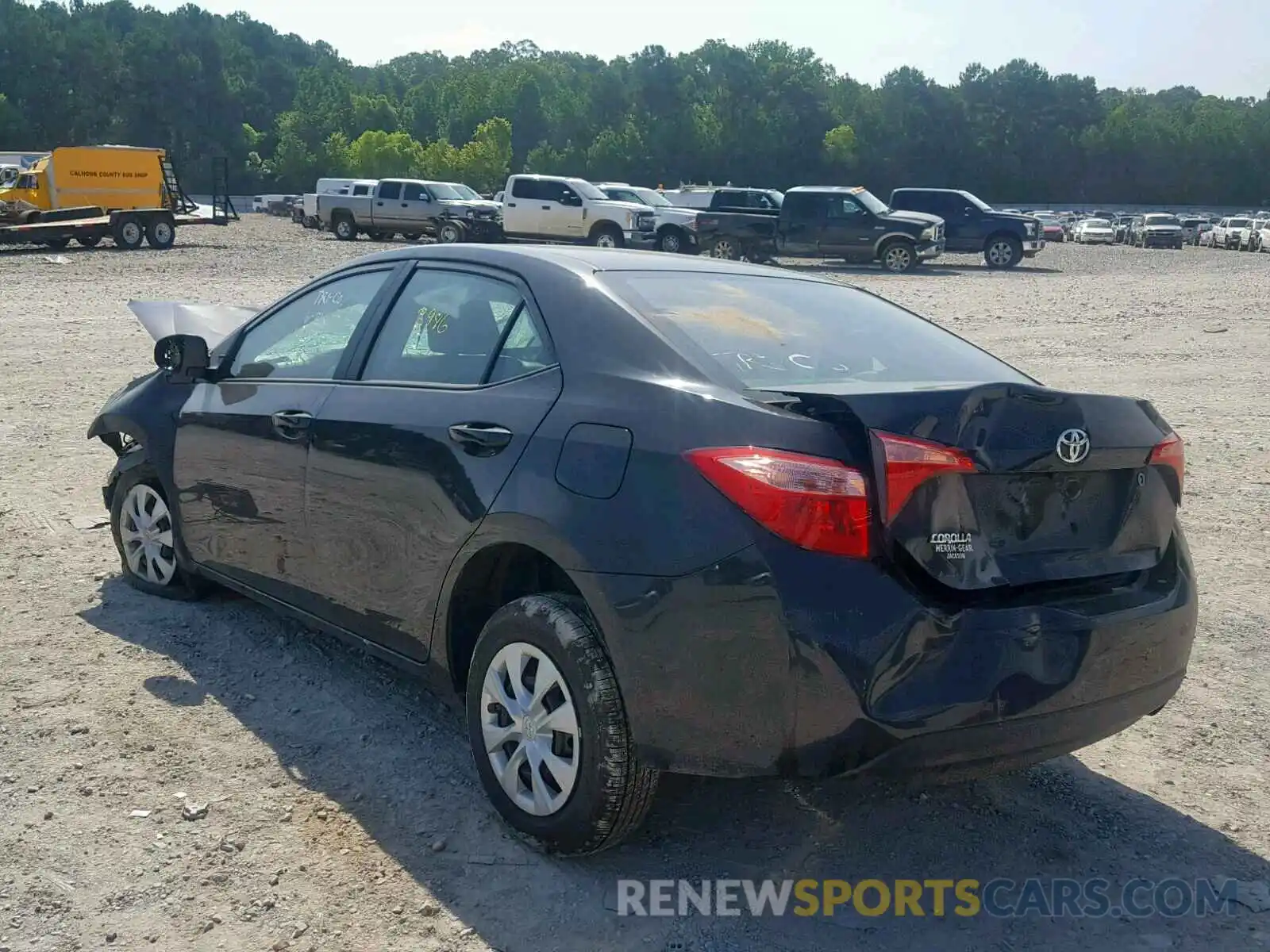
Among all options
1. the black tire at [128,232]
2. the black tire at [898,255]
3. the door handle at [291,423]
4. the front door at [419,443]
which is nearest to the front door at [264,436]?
the door handle at [291,423]

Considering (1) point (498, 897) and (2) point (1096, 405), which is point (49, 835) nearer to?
(1) point (498, 897)

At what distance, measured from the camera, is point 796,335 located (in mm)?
3746

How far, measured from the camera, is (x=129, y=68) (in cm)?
11144

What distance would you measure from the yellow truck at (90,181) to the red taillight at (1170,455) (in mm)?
32764

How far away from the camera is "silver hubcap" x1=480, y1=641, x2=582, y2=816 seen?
328 cm

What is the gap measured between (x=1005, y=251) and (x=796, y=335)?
30.4 metres

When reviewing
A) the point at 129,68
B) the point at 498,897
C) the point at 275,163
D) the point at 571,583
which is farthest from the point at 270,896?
the point at 129,68

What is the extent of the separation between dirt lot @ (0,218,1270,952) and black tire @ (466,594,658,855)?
5.1 inches

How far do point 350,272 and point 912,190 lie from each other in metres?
31.6

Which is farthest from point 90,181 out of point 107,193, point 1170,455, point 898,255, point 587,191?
point 1170,455

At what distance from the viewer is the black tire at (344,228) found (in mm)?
37094

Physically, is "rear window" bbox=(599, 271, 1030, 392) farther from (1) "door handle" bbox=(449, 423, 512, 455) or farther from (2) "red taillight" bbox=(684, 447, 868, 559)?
(1) "door handle" bbox=(449, 423, 512, 455)

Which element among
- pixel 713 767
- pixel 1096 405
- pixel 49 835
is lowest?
pixel 49 835

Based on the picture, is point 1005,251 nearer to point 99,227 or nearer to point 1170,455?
point 99,227
